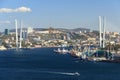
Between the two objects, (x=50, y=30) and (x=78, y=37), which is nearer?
(x=78, y=37)

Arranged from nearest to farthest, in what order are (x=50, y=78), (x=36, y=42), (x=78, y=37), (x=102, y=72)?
(x=50, y=78)
(x=102, y=72)
(x=36, y=42)
(x=78, y=37)

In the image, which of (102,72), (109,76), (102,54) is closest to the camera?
(109,76)

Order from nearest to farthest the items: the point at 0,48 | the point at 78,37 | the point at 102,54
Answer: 1. the point at 102,54
2. the point at 0,48
3. the point at 78,37

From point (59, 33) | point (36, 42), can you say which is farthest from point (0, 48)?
point (59, 33)

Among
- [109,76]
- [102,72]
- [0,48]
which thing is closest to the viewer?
[109,76]

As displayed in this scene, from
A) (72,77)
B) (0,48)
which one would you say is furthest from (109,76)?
(0,48)

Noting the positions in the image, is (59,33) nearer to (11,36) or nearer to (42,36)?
(42,36)

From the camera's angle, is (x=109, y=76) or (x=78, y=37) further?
(x=78, y=37)

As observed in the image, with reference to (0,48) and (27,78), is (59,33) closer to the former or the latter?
(0,48)
